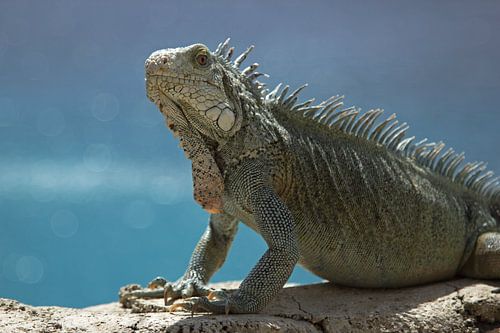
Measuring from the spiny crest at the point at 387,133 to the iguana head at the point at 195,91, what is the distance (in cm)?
50

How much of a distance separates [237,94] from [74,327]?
1683 millimetres

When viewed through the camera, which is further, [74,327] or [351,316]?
[351,316]

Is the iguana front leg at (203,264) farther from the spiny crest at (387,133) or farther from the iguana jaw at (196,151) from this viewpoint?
the spiny crest at (387,133)

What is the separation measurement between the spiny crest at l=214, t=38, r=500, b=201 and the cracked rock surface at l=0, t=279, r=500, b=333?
965mm

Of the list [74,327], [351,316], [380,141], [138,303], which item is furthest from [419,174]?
[74,327]

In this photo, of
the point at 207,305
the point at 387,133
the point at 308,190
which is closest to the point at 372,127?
the point at 387,133

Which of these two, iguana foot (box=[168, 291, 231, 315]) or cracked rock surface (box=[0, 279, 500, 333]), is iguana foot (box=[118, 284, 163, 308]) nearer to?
cracked rock surface (box=[0, 279, 500, 333])

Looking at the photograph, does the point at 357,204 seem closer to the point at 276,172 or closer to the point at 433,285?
the point at 276,172

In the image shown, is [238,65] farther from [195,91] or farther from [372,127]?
[372,127]

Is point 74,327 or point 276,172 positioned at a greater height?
point 276,172

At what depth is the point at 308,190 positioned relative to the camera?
152 inches

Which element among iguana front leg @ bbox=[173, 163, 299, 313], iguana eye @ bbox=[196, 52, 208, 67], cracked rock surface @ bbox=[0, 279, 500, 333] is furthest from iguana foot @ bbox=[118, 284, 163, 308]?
iguana eye @ bbox=[196, 52, 208, 67]

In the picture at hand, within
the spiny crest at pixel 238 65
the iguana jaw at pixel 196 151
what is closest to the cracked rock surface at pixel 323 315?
the iguana jaw at pixel 196 151

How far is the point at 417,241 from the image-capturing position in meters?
4.30
